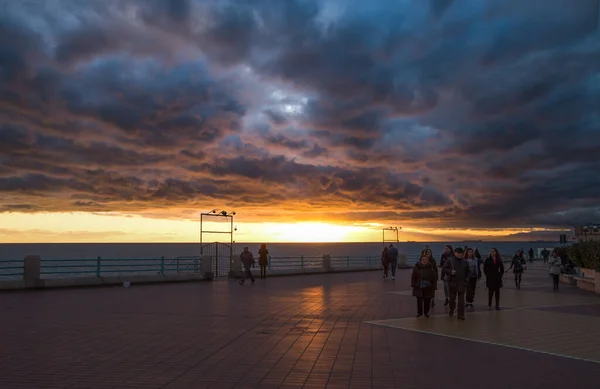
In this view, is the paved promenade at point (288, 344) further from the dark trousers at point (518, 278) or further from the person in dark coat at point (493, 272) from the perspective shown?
the dark trousers at point (518, 278)

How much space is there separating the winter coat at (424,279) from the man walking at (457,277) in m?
0.38

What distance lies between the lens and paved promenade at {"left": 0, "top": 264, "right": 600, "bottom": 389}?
747 centimetres

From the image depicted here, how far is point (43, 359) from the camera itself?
853 centimetres

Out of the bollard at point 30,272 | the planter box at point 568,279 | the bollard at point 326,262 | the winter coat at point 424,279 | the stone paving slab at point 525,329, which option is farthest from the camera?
the bollard at point 326,262

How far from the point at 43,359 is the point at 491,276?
11864mm

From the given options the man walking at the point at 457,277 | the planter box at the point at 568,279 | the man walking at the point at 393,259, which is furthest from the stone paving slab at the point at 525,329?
the man walking at the point at 393,259

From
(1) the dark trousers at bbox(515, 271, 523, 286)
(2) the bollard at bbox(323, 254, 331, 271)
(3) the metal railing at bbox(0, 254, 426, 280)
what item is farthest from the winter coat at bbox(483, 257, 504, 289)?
(2) the bollard at bbox(323, 254, 331, 271)

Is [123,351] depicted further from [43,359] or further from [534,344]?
[534,344]

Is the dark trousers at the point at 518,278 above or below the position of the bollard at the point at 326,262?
below

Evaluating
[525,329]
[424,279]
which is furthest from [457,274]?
[525,329]

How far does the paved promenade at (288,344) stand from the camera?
7469 mm

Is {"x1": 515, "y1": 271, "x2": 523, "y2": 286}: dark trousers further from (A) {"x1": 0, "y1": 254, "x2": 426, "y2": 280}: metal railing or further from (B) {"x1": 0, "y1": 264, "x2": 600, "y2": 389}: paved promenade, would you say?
(A) {"x1": 0, "y1": 254, "x2": 426, "y2": 280}: metal railing

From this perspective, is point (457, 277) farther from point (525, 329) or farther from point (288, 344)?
point (288, 344)

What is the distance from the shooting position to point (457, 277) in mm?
13938
